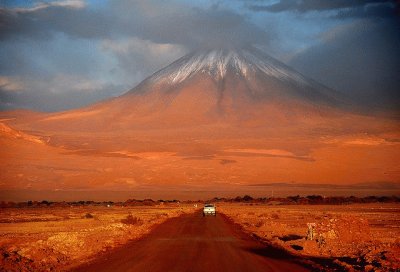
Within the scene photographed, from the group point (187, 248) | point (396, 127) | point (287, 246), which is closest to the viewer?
point (187, 248)

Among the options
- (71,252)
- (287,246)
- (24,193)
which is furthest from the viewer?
(24,193)

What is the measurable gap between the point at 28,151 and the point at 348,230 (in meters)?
141

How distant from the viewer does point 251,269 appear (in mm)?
15188

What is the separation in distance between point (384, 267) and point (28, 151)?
151593mm

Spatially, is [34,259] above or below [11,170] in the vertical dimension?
below

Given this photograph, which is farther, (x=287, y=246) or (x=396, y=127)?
(x=396, y=127)

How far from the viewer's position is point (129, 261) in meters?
17.0

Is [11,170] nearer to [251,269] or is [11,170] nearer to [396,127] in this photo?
[396,127]

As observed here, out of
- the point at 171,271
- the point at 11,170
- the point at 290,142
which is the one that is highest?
the point at 290,142

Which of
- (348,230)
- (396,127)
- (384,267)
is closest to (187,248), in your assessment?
(384,267)

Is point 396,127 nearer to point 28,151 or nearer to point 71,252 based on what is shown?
point 28,151

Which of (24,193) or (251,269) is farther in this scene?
(24,193)


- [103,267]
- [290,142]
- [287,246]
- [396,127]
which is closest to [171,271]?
[103,267]

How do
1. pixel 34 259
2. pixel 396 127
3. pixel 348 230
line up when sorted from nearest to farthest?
pixel 34 259
pixel 348 230
pixel 396 127
